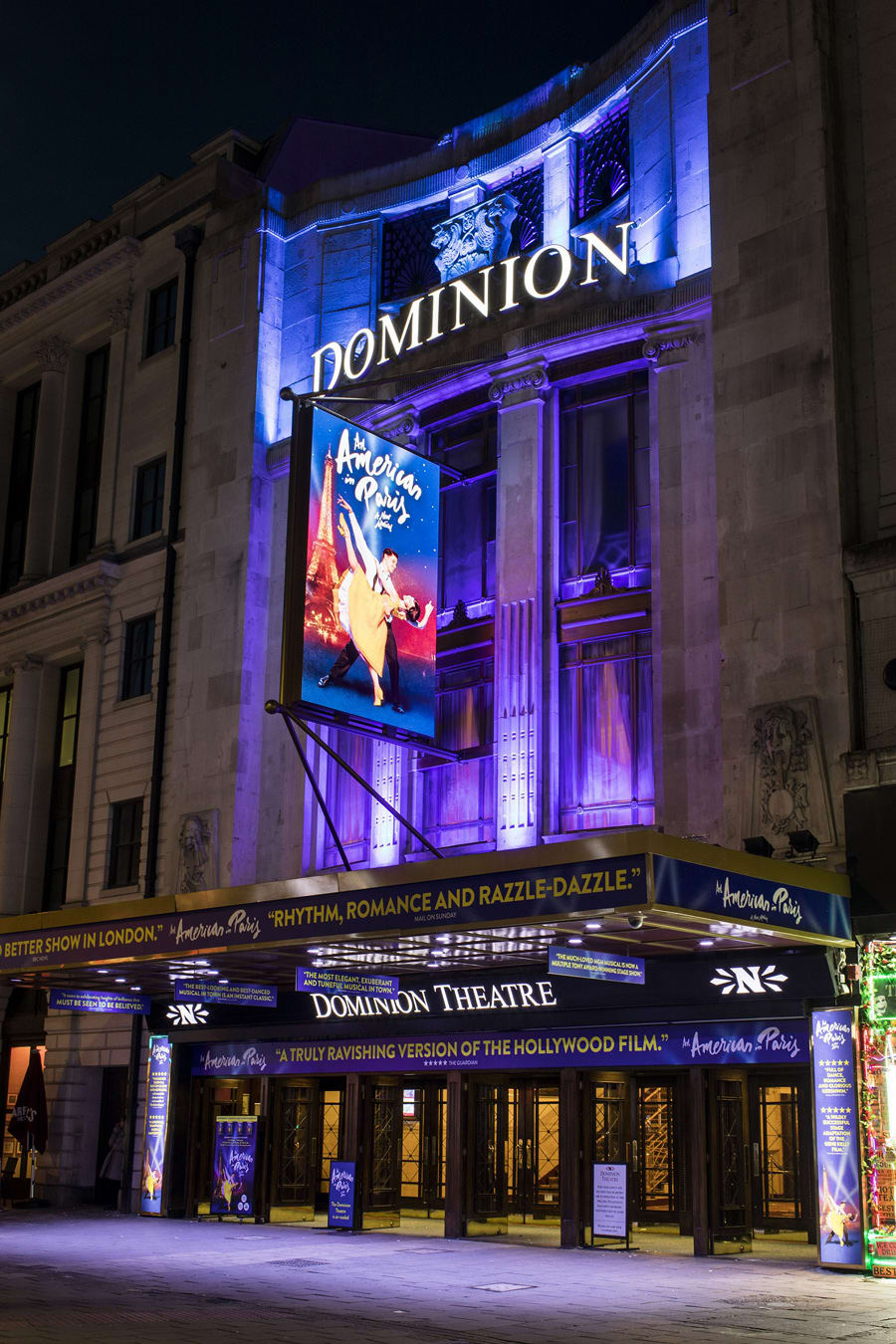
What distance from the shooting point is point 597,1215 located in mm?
21203

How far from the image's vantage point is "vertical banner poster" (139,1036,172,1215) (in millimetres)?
27703

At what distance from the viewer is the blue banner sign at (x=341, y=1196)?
23828 mm

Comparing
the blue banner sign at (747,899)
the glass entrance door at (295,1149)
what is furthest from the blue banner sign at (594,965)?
the glass entrance door at (295,1149)

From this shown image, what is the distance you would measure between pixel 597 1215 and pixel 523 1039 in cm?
285

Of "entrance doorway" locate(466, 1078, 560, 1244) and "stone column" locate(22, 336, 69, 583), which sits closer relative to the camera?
"entrance doorway" locate(466, 1078, 560, 1244)

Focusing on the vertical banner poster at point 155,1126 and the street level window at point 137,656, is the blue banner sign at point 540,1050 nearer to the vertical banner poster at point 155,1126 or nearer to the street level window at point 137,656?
the vertical banner poster at point 155,1126

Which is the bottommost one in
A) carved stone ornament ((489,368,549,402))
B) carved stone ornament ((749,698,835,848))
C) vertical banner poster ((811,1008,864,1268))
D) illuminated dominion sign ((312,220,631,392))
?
vertical banner poster ((811,1008,864,1268))

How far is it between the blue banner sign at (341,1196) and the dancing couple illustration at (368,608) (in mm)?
7830

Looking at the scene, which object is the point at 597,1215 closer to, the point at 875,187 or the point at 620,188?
the point at 875,187

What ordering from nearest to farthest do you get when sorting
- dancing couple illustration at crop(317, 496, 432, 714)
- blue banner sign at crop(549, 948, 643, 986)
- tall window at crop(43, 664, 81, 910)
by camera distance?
blue banner sign at crop(549, 948, 643, 986)
dancing couple illustration at crop(317, 496, 432, 714)
tall window at crop(43, 664, 81, 910)

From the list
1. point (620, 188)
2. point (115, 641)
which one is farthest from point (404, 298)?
point (115, 641)

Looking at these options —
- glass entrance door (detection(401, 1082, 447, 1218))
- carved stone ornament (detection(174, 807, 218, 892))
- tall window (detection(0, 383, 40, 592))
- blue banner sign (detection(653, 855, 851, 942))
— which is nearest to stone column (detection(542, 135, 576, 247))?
carved stone ornament (detection(174, 807, 218, 892))

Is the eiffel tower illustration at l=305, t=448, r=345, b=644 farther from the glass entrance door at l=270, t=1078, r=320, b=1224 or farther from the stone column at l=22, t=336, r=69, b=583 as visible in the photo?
the stone column at l=22, t=336, r=69, b=583

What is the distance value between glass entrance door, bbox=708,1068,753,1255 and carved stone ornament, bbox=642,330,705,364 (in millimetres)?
11787
